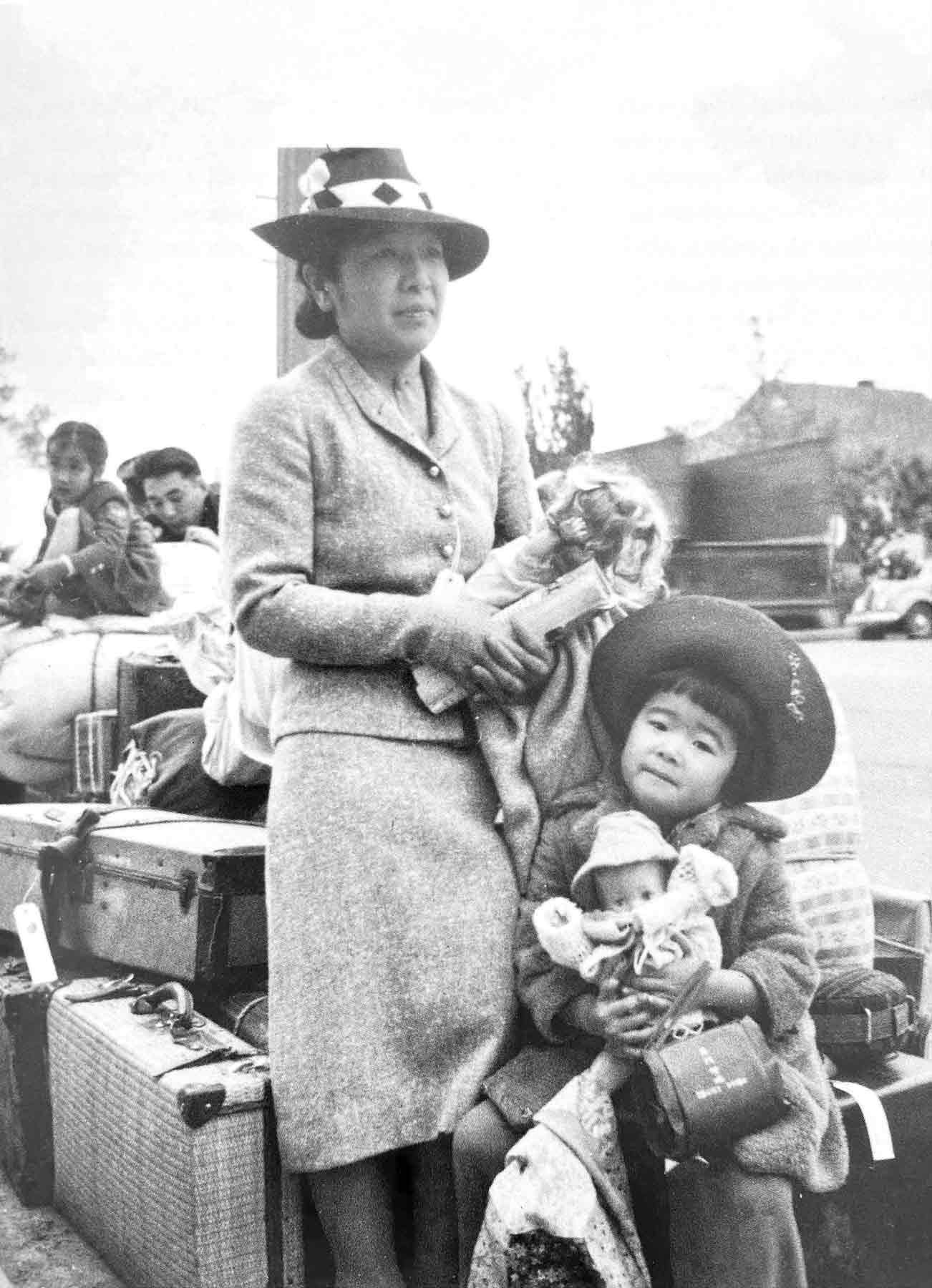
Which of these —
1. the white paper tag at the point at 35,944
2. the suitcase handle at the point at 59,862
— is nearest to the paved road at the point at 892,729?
the suitcase handle at the point at 59,862

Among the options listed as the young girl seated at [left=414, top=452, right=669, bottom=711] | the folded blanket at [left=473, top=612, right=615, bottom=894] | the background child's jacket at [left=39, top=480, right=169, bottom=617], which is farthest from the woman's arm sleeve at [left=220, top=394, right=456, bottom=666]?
the background child's jacket at [left=39, top=480, right=169, bottom=617]

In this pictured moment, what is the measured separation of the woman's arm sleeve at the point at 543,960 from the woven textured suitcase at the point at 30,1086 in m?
1.33

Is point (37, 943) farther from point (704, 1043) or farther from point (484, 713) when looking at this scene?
point (704, 1043)

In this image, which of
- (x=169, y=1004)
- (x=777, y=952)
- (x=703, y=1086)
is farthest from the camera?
(x=169, y=1004)

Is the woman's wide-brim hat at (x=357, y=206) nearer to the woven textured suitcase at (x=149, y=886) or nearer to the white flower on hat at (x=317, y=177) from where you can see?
the white flower on hat at (x=317, y=177)

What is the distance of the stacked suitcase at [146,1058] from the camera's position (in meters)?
2.27

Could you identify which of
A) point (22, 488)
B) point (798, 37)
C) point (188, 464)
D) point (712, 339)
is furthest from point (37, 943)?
point (798, 37)

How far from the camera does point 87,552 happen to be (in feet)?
12.6

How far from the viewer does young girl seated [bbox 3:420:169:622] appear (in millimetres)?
3400

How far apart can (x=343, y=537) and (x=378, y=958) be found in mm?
694

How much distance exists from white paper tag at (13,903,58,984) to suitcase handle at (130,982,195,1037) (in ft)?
1.18

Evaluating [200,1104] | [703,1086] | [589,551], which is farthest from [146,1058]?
[589,551]

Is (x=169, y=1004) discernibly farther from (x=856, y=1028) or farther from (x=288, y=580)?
(x=856, y=1028)

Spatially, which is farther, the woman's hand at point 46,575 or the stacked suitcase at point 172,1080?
the woman's hand at point 46,575
